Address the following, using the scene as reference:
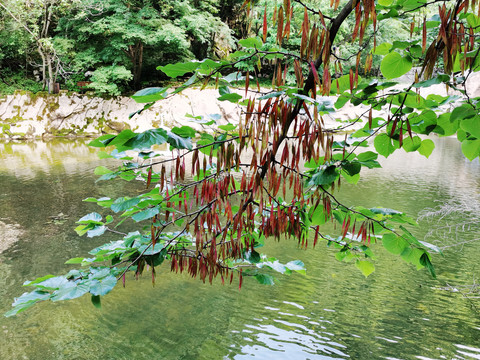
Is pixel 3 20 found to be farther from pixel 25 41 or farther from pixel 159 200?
pixel 159 200

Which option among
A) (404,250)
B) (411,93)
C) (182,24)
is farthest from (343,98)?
(182,24)

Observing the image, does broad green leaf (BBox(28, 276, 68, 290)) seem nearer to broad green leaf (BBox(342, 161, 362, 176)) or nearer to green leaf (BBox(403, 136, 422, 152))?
broad green leaf (BBox(342, 161, 362, 176))

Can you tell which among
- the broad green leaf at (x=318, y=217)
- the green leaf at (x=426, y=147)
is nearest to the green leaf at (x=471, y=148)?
the green leaf at (x=426, y=147)

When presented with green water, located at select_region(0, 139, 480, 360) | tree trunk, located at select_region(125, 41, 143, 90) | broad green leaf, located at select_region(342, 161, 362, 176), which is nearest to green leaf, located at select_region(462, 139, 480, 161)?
broad green leaf, located at select_region(342, 161, 362, 176)

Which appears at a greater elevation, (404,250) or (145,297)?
(404,250)

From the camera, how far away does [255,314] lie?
4.70 m

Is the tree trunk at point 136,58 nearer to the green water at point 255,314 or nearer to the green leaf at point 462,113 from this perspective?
the green water at point 255,314

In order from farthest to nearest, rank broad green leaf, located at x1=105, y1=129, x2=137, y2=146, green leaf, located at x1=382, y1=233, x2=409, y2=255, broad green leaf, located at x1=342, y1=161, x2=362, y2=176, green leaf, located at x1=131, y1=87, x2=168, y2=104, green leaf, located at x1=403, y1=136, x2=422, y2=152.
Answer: green leaf, located at x1=382, y1=233, x2=409, y2=255 < green leaf, located at x1=403, y1=136, x2=422, y2=152 < broad green leaf, located at x1=342, y1=161, x2=362, y2=176 < green leaf, located at x1=131, y1=87, x2=168, y2=104 < broad green leaf, located at x1=105, y1=129, x2=137, y2=146

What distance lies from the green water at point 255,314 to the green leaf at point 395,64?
3.32 metres

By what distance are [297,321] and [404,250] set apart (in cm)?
323

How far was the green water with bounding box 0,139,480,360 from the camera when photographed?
4023mm

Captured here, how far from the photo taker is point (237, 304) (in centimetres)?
493

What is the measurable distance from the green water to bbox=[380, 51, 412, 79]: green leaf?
10.9 ft

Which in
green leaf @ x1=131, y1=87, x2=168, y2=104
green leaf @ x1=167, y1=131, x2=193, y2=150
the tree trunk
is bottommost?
green leaf @ x1=167, y1=131, x2=193, y2=150
